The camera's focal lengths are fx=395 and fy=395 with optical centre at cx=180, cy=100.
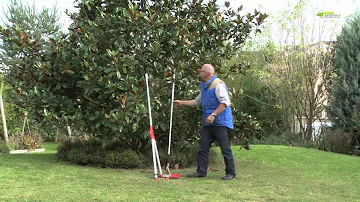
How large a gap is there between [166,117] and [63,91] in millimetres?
2080

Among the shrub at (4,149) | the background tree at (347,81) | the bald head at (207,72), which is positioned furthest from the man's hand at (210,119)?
the shrub at (4,149)

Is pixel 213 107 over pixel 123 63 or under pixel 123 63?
under

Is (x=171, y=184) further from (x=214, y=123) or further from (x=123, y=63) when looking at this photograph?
(x=123, y=63)

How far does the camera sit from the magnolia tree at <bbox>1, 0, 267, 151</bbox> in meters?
6.41

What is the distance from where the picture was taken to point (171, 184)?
18.0 feet

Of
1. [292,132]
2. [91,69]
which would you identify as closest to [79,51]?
[91,69]

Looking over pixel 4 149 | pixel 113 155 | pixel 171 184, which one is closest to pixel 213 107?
pixel 171 184

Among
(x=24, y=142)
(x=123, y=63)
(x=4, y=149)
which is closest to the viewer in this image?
(x=123, y=63)

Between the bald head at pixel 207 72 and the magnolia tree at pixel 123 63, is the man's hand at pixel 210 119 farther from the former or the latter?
the magnolia tree at pixel 123 63

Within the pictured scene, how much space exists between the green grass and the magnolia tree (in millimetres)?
879

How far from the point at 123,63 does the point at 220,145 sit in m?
2.03

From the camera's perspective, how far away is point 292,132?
1677 cm

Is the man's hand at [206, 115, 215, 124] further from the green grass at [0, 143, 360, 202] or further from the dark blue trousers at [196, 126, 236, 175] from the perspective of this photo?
the green grass at [0, 143, 360, 202]

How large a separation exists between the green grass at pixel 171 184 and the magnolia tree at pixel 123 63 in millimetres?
879
